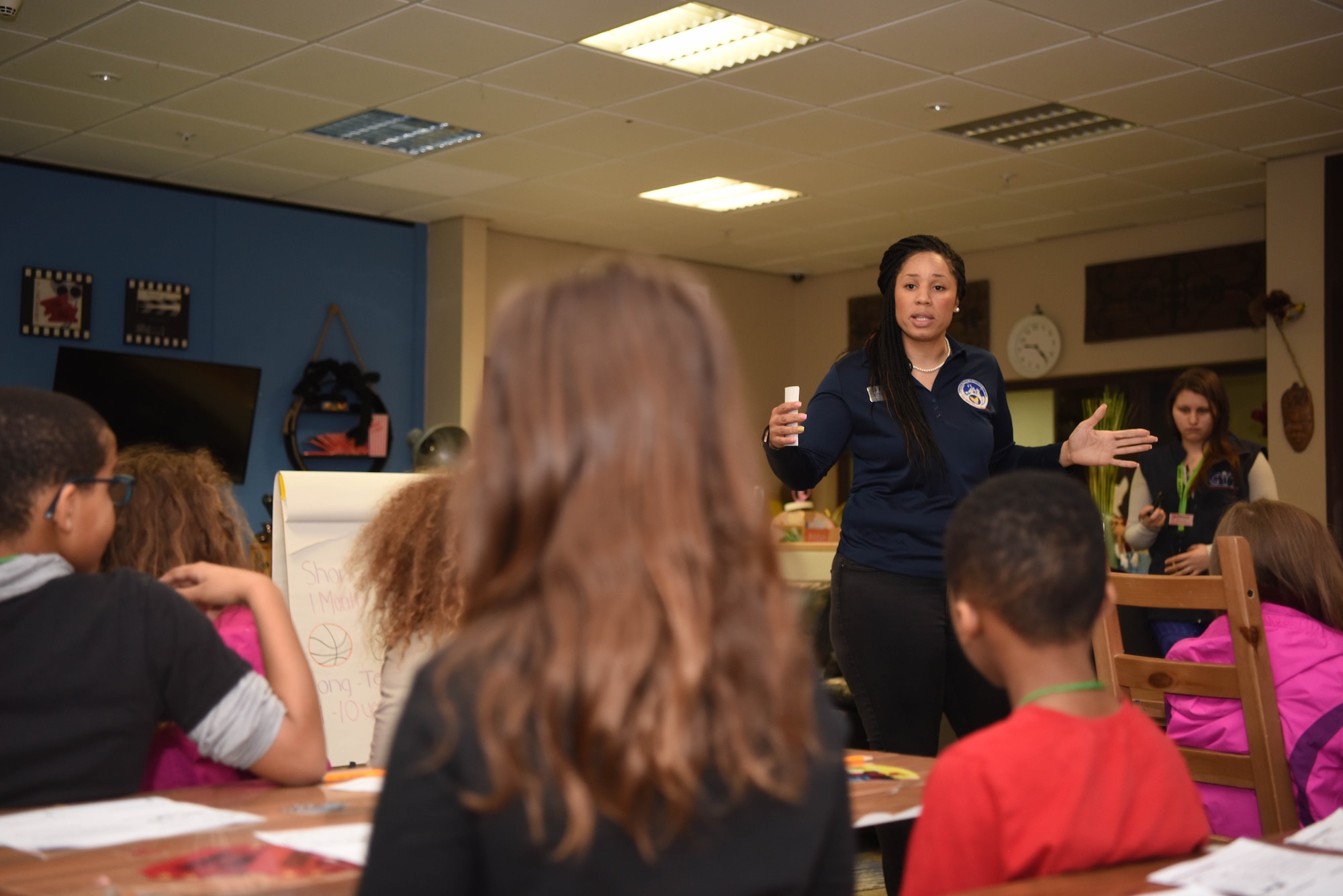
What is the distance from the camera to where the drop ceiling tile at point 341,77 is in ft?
16.1

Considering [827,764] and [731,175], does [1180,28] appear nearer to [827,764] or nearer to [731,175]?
[731,175]

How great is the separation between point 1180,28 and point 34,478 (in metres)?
4.39

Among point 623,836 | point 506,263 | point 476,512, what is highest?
point 506,263

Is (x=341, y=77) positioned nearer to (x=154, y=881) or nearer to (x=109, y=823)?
(x=109, y=823)

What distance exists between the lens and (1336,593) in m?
2.17

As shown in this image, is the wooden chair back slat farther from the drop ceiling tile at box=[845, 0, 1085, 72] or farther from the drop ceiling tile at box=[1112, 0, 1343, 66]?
the drop ceiling tile at box=[1112, 0, 1343, 66]

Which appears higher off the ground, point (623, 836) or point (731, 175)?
point (731, 175)

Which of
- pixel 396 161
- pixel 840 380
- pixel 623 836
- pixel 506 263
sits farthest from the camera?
pixel 506 263

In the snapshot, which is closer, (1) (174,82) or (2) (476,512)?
(2) (476,512)

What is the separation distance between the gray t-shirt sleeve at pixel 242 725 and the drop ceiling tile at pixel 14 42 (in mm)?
4184

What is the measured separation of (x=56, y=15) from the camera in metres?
4.45

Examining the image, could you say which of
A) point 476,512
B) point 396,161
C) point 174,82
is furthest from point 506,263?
point 476,512

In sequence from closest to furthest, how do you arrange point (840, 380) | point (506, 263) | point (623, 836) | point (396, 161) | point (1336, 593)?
point (623, 836) < point (1336, 593) < point (840, 380) < point (396, 161) < point (506, 263)

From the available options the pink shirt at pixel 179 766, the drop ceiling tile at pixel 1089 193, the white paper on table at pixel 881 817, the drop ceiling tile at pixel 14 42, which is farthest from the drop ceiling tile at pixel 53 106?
the white paper on table at pixel 881 817
